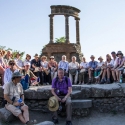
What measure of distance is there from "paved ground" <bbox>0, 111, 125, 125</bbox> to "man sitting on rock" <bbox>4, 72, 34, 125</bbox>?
0.62 metres

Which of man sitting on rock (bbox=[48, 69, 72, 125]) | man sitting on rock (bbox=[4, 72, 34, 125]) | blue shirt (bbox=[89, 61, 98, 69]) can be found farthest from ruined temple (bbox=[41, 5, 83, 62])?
man sitting on rock (bbox=[4, 72, 34, 125])

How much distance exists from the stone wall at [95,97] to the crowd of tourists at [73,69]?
140cm

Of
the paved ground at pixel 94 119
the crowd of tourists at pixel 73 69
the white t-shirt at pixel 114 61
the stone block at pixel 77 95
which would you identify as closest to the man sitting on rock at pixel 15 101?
the paved ground at pixel 94 119

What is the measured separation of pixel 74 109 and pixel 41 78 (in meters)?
3.84

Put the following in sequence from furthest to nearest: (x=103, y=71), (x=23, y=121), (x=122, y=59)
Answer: (x=103, y=71)
(x=122, y=59)
(x=23, y=121)

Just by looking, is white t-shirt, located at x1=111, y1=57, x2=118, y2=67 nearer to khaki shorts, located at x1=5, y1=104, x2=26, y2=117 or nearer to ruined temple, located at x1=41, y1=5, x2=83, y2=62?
khaki shorts, located at x1=5, y1=104, x2=26, y2=117

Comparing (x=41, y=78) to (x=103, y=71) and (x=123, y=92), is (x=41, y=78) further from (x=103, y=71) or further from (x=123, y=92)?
(x=123, y=92)

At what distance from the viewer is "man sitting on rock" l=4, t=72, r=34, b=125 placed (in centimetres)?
656

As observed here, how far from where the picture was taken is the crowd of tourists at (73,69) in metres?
9.80

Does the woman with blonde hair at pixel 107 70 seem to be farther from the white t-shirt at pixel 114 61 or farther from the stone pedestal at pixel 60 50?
the stone pedestal at pixel 60 50

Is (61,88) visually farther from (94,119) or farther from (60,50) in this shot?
(60,50)

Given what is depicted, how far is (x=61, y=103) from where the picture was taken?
283 inches

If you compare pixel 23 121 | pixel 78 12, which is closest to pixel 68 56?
pixel 78 12

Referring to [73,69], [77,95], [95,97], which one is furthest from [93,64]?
[77,95]
